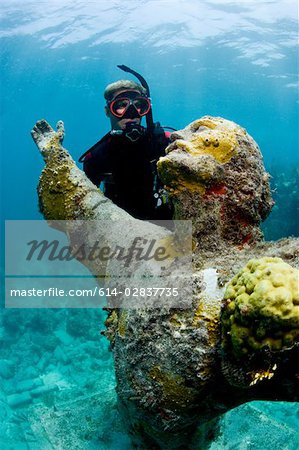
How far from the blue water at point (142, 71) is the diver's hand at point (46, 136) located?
11.2 ft

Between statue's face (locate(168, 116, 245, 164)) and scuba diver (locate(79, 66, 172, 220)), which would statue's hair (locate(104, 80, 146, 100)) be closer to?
scuba diver (locate(79, 66, 172, 220))

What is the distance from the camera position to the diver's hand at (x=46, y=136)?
174 inches

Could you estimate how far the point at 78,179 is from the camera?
4180 mm

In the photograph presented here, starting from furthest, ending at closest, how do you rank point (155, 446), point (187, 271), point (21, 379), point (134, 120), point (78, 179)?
point (21, 379)
point (134, 120)
point (78, 179)
point (155, 446)
point (187, 271)

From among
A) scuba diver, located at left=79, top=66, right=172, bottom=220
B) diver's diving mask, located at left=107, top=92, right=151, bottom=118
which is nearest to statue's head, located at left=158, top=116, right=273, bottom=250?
scuba diver, located at left=79, top=66, right=172, bottom=220

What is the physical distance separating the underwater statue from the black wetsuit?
5.63 feet

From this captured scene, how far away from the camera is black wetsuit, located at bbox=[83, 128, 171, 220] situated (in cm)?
488

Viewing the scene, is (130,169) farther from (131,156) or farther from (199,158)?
(199,158)

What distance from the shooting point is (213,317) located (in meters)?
2.24

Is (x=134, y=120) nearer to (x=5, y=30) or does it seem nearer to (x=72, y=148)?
(x=5, y=30)

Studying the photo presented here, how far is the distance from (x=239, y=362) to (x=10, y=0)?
22.5m

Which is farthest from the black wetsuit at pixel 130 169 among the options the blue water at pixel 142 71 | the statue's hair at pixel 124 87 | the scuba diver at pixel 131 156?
the blue water at pixel 142 71

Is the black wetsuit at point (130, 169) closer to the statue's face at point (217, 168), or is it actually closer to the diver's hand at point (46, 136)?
the diver's hand at point (46, 136)

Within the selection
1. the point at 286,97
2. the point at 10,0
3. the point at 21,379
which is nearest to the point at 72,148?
the point at 286,97
